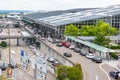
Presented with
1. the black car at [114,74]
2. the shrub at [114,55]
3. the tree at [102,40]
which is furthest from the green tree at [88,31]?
the black car at [114,74]

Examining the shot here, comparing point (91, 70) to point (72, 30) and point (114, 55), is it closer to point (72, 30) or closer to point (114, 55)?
point (114, 55)

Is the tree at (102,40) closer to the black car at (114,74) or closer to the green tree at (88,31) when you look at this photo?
the green tree at (88,31)

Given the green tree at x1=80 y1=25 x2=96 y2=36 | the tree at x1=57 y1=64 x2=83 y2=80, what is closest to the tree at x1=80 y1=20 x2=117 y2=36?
the green tree at x1=80 y1=25 x2=96 y2=36

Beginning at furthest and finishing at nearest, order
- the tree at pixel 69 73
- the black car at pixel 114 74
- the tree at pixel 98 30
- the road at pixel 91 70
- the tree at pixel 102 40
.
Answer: the tree at pixel 98 30 → the tree at pixel 102 40 → the road at pixel 91 70 → the black car at pixel 114 74 → the tree at pixel 69 73

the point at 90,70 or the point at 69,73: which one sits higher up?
the point at 69,73

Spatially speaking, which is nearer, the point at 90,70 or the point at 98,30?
the point at 90,70

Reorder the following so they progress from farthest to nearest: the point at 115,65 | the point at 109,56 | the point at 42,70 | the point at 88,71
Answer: the point at 109,56, the point at 115,65, the point at 88,71, the point at 42,70

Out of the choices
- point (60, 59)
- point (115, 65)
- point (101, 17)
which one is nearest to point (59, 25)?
point (101, 17)

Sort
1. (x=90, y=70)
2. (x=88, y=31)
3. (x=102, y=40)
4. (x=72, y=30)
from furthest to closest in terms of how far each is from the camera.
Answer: (x=72, y=30) < (x=88, y=31) < (x=102, y=40) < (x=90, y=70)

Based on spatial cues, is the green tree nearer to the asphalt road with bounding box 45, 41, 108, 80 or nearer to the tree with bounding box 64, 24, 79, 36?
the tree with bounding box 64, 24, 79, 36

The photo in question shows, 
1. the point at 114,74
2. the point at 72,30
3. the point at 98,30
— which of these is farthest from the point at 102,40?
the point at 114,74

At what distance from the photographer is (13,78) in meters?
30.7

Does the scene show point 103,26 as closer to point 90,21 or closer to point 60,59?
point 90,21

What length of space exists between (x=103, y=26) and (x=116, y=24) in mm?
11968
